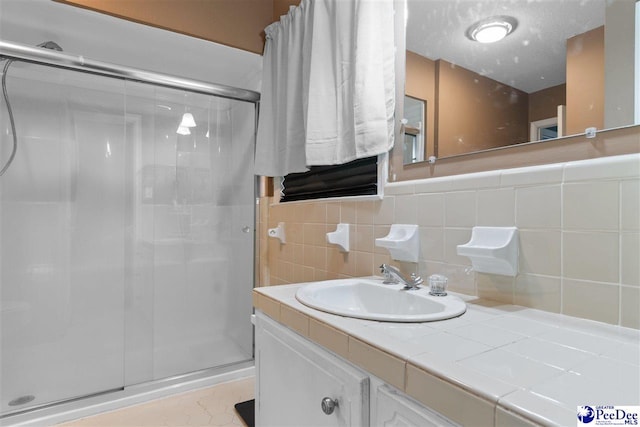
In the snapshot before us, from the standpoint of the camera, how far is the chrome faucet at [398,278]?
100 cm

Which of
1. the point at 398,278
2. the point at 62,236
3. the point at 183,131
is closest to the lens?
the point at 398,278

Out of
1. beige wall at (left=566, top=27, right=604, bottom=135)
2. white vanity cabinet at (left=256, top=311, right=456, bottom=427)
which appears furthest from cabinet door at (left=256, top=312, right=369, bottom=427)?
beige wall at (left=566, top=27, right=604, bottom=135)

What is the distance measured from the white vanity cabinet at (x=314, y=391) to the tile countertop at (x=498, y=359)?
1.1 inches

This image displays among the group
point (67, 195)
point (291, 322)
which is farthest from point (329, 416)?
point (67, 195)

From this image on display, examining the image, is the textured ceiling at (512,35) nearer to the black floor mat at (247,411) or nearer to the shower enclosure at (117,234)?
the shower enclosure at (117,234)

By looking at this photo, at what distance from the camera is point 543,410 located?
0.38 meters

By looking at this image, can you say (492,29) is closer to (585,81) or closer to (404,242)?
(585,81)

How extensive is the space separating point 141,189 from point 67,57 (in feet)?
2.50

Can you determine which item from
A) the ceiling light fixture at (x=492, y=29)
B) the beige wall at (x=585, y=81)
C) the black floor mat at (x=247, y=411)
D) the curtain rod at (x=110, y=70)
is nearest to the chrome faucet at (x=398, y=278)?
the beige wall at (x=585, y=81)

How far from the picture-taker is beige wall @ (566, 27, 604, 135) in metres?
0.75

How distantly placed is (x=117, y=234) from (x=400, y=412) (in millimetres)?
2021

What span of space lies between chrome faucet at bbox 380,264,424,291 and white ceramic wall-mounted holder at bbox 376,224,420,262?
0.22ft

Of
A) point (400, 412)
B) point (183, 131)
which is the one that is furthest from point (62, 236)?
point (400, 412)

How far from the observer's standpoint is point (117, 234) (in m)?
2.04
